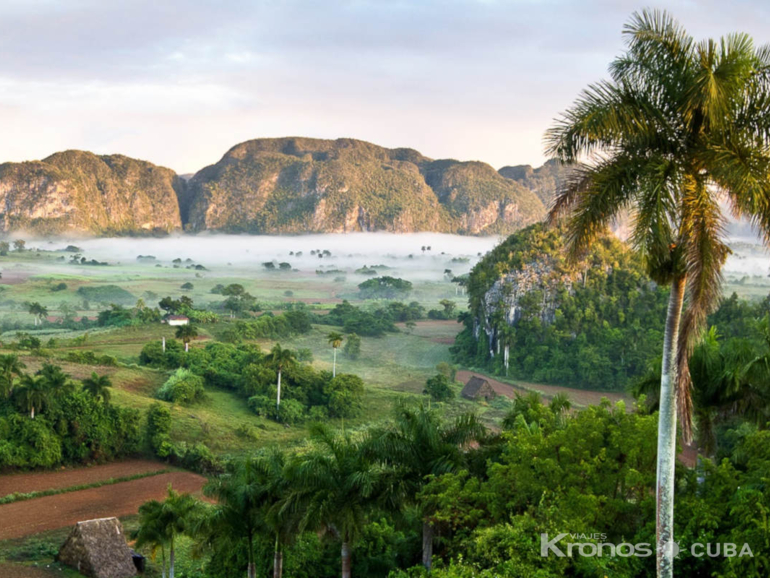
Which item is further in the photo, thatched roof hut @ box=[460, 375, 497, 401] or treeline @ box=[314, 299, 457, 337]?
treeline @ box=[314, 299, 457, 337]

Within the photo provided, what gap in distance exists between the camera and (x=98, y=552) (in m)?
19.2

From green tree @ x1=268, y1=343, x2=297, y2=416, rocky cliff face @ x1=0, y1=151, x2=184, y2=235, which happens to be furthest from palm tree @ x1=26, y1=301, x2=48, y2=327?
rocky cliff face @ x1=0, y1=151, x2=184, y2=235

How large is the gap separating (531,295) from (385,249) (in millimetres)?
122533

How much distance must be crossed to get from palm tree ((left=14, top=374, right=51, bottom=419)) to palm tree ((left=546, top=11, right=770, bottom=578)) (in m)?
27.7

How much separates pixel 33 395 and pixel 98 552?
12702 millimetres

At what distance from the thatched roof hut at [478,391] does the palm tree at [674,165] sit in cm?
3520

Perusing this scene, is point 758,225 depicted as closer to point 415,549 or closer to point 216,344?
point 415,549

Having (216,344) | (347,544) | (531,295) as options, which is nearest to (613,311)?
(531,295)

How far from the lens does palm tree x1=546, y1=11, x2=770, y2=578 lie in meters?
7.53

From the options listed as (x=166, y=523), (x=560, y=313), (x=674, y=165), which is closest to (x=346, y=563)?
(x=166, y=523)

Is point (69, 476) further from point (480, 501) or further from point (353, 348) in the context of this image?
point (353, 348)

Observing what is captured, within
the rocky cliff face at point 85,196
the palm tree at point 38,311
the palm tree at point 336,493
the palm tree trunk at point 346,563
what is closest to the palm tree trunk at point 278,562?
the palm tree at point 336,493

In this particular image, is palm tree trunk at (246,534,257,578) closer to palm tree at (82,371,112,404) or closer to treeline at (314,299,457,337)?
palm tree at (82,371,112,404)

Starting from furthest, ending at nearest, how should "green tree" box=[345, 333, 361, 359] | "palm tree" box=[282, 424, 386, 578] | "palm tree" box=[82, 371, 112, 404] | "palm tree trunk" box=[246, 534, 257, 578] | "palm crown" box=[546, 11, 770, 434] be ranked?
1. "green tree" box=[345, 333, 361, 359]
2. "palm tree" box=[82, 371, 112, 404]
3. "palm tree trunk" box=[246, 534, 257, 578]
4. "palm tree" box=[282, 424, 386, 578]
5. "palm crown" box=[546, 11, 770, 434]
